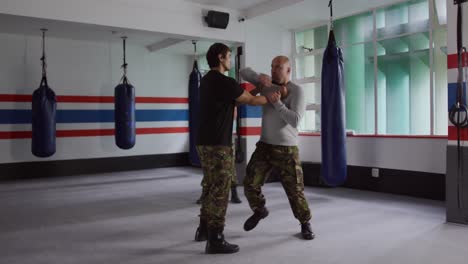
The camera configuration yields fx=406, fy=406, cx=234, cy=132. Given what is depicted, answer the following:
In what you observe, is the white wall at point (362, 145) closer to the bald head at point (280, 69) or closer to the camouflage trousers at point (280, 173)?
the camouflage trousers at point (280, 173)

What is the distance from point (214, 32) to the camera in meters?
6.72

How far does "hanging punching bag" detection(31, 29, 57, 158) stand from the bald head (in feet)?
18.7

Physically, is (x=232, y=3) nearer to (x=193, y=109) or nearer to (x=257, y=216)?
(x=193, y=109)

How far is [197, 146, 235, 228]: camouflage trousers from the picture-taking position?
3246 millimetres

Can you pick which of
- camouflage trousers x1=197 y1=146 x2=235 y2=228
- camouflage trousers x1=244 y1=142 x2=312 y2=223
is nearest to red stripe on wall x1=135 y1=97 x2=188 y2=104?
camouflage trousers x1=244 y1=142 x2=312 y2=223

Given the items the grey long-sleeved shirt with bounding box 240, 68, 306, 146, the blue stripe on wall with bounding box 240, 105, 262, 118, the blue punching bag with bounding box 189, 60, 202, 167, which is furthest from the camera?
the blue stripe on wall with bounding box 240, 105, 262, 118

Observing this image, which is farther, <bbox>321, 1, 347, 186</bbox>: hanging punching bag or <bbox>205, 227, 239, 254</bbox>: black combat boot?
<bbox>321, 1, 347, 186</bbox>: hanging punching bag

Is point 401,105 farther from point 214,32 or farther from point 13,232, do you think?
point 13,232

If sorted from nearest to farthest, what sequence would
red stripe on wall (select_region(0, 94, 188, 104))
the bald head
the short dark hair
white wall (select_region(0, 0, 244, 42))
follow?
the short dark hair, the bald head, white wall (select_region(0, 0, 244, 42)), red stripe on wall (select_region(0, 94, 188, 104))

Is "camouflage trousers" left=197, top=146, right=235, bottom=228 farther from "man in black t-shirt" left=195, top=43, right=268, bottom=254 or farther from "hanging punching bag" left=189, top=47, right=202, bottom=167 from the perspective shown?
"hanging punching bag" left=189, top=47, right=202, bottom=167

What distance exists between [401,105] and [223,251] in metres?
4.17

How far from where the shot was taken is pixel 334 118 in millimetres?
5133

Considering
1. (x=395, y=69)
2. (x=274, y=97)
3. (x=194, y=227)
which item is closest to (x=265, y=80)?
(x=274, y=97)

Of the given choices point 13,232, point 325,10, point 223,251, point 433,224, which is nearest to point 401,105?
point 325,10
